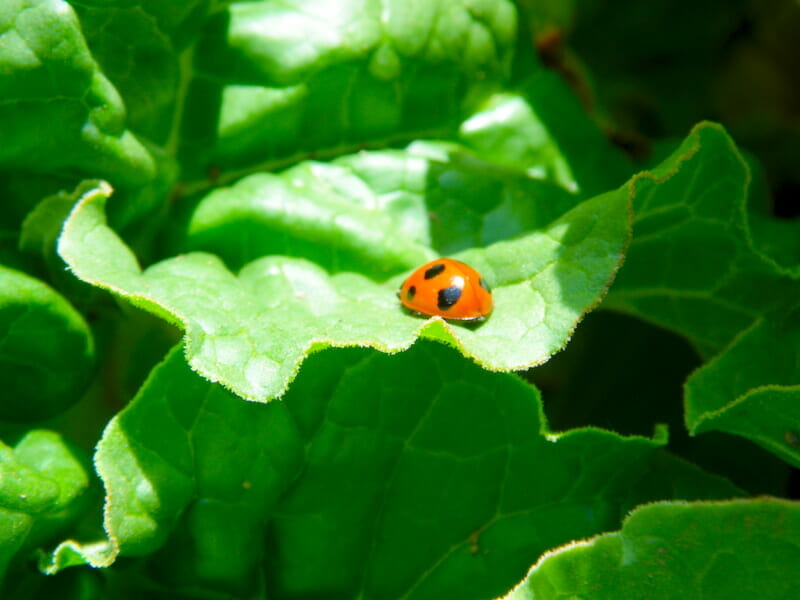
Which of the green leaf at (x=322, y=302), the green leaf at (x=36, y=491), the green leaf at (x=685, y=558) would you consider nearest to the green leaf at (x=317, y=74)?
the green leaf at (x=322, y=302)

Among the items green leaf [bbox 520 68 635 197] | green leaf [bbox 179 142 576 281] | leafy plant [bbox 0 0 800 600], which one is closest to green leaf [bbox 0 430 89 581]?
leafy plant [bbox 0 0 800 600]

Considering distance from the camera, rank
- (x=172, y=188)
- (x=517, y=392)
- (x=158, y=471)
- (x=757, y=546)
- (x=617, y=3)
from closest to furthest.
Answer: (x=757, y=546)
(x=158, y=471)
(x=517, y=392)
(x=172, y=188)
(x=617, y=3)

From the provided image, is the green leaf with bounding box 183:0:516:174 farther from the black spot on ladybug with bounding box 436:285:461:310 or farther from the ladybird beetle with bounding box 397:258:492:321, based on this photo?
the black spot on ladybug with bounding box 436:285:461:310

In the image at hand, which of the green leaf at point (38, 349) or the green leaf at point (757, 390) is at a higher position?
the green leaf at point (757, 390)

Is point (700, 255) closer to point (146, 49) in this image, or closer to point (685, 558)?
point (685, 558)

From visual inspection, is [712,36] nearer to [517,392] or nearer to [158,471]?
[517,392]

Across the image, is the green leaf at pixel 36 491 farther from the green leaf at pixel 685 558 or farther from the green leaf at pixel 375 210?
the green leaf at pixel 685 558

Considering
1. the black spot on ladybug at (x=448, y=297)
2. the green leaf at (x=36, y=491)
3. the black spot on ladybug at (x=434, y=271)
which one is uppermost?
the black spot on ladybug at (x=448, y=297)

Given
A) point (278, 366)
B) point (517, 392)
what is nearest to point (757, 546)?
point (517, 392)
